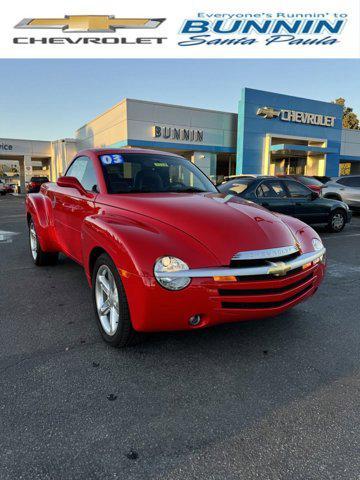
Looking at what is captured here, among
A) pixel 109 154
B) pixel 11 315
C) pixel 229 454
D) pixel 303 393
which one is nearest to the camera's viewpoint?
pixel 229 454

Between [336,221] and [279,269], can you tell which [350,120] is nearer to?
[336,221]

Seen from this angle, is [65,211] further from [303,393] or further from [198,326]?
[303,393]

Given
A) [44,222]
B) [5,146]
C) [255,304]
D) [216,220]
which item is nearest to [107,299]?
[216,220]

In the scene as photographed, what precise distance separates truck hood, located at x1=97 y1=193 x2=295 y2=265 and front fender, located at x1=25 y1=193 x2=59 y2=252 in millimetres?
1639

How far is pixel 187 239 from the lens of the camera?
8.11 ft

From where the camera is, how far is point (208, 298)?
2.30 m

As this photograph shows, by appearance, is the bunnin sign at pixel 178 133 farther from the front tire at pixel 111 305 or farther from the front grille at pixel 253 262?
the front grille at pixel 253 262

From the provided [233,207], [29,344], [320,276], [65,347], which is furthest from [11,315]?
[320,276]

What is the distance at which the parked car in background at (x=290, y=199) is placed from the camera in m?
7.53

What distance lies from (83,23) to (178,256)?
15.1 metres

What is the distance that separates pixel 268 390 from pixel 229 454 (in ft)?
2.09

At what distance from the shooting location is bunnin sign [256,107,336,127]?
25.4 meters

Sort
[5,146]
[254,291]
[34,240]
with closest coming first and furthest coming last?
[254,291] → [34,240] → [5,146]

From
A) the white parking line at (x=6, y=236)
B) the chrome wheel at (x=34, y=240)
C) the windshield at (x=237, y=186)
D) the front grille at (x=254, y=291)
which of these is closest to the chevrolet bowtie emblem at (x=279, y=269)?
the front grille at (x=254, y=291)
